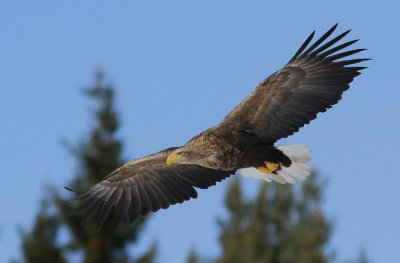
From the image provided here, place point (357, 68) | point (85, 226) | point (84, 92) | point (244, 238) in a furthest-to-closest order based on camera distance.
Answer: point (244, 238)
point (84, 92)
point (85, 226)
point (357, 68)

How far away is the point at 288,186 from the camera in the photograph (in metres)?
26.4

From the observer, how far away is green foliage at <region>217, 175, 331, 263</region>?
23.2 m

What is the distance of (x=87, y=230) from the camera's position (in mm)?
18125

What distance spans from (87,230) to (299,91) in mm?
9681

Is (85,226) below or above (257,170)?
above

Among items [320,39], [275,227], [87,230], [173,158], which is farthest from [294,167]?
[275,227]

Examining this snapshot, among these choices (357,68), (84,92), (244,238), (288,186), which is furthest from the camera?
(288,186)

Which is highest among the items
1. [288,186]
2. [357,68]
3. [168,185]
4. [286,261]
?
[288,186]

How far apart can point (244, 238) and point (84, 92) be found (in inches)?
276

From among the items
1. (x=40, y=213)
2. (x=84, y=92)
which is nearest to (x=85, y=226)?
(x=40, y=213)

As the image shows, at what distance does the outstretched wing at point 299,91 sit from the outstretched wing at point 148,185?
1.48 metres

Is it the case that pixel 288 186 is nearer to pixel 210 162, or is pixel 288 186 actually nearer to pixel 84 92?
pixel 84 92

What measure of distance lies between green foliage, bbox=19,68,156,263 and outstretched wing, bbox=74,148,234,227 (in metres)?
6.84

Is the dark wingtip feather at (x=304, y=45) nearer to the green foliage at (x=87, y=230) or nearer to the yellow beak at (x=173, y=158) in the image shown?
the yellow beak at (x=173, y=158)
